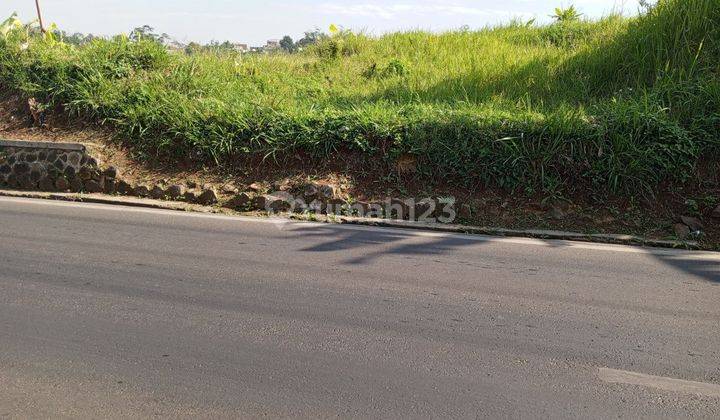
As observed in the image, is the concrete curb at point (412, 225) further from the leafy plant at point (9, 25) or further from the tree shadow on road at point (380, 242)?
the leafy plant at point (9, 25)

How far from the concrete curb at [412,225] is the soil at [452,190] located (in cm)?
19

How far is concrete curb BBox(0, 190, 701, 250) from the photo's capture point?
604 centimetres

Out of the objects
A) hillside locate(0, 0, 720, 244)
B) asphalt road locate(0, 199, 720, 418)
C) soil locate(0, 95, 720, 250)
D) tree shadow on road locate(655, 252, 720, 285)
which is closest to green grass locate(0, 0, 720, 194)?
hillside locate(0, 0, 720, 244)

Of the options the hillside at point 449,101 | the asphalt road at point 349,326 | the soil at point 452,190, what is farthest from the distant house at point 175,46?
the asphalt road at point 349,326

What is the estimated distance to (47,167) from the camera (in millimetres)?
8180

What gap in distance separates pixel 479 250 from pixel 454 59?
5654mm

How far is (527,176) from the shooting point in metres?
6.96

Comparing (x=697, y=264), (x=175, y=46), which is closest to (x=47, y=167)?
(x=175, y=46)

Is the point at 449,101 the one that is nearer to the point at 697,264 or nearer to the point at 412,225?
the point at 412,225

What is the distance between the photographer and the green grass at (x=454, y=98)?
691 cm

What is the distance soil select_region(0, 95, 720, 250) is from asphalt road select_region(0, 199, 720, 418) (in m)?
0.69

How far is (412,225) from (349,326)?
2.60 metres

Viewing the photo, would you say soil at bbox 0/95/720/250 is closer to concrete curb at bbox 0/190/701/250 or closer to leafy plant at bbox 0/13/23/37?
concrete curb at bbox 0/190/701/250

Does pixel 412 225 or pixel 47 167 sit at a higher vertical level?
pixel 47 167
